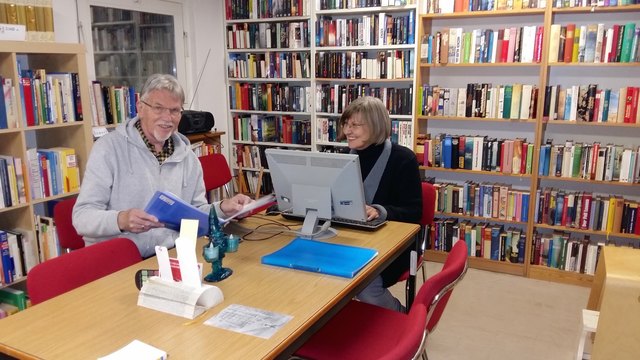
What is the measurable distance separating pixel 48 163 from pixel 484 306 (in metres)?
2.87

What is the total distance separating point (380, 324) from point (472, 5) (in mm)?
2667

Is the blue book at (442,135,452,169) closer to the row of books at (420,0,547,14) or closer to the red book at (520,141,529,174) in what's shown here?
the red book at (520,141,529,174)

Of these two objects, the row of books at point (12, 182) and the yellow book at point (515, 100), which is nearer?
the row of books at point (12, 182)

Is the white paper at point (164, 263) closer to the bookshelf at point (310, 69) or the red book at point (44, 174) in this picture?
the red book at point (44, 174)

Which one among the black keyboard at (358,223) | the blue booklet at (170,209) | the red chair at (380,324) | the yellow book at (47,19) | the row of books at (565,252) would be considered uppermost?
the yellow book at (47,19)

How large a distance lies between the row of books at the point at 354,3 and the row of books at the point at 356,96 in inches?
25.7

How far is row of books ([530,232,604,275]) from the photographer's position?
3.58 m

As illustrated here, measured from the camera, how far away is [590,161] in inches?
138

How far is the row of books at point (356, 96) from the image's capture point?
411 cm

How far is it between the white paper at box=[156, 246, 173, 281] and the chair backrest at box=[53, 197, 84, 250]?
44.5 inches

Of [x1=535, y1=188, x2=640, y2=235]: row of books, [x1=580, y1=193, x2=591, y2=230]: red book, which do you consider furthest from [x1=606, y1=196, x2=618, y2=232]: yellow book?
[x1=580, y1=193, x2=591, y2=230]: red book

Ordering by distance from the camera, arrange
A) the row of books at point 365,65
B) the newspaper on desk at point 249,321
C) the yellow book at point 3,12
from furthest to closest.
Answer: the row of books at point 365,65 → the yellow book at point 3,12 → the newspaper on desk at point 249,321

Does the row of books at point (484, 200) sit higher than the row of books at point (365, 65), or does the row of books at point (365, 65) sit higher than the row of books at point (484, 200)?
the row of books at point (365, 65)

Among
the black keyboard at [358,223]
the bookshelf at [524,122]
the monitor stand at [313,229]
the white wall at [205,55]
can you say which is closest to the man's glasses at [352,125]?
the black keyboard at [358,223]
